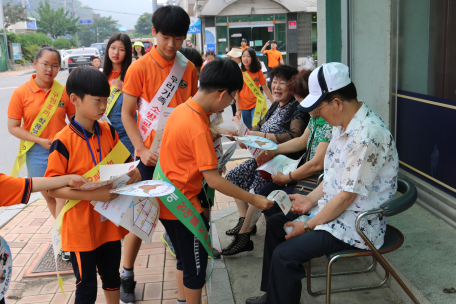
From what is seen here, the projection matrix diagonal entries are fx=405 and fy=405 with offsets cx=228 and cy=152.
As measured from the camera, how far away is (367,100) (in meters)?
4.20

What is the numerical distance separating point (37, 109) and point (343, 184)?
276 cm

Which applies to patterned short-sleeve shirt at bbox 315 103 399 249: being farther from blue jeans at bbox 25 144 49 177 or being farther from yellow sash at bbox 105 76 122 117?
blue jeans at bbox 25 144 49 177

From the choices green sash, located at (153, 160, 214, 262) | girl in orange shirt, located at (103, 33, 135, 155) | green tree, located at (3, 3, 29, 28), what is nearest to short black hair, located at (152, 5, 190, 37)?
green sash, located at (153, 160, 214, 262)

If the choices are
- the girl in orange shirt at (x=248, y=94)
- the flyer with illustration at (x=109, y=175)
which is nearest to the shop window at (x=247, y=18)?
the girl in orange shirt at (x=248, y=94)

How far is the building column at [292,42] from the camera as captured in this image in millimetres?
23125

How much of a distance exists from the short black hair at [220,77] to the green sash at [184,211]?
1.82 feet

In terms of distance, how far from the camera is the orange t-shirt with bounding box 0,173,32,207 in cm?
184

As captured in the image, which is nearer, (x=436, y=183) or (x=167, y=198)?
(x=167, y=198)

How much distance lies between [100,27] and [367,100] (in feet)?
Result: 352

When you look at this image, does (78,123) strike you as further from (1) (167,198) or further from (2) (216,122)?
(2) (216,122)

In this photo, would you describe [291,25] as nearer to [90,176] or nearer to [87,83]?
[87,83]

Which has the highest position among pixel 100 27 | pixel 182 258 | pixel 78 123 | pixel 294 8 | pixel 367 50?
pixel 100 27

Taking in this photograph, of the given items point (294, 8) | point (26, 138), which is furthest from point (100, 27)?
point (26, 138)

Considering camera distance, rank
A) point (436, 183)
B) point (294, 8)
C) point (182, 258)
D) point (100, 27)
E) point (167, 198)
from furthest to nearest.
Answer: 1. point (100, 27)
2. point (294, 8)
3. point (436, 183)
4. point (182, 258)
5. point (167, 198)
